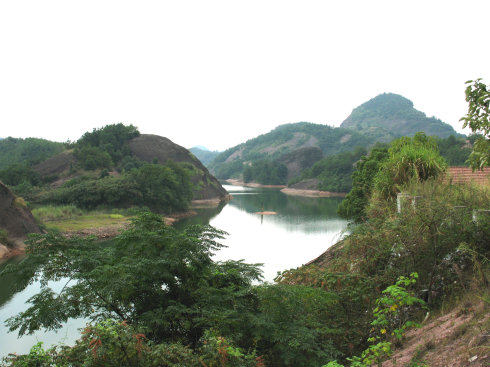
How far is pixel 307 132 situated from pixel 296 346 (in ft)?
479

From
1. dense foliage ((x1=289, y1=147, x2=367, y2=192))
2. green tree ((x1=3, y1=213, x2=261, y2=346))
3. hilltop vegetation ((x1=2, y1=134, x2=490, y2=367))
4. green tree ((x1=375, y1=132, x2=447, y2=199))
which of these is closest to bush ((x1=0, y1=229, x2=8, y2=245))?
hilltop vegetation ((x1=2, y1=134, x2=490, y2=367))

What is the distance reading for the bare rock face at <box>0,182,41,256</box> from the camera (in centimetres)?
2053

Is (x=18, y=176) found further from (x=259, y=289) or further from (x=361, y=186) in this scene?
(x=259, y=289)

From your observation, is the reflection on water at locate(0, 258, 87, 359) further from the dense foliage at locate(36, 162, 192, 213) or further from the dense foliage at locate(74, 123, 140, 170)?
the dense foliage at locate(74, 123, 140, 170)

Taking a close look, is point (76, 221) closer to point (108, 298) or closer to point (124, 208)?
point (124, 208)

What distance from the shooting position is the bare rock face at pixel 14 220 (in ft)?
67.4

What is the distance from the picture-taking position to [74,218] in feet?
97.2

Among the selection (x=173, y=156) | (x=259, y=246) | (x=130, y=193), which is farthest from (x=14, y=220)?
(x=173, y=156)

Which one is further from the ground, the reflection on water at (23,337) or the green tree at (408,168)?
the green tree at (408,168)

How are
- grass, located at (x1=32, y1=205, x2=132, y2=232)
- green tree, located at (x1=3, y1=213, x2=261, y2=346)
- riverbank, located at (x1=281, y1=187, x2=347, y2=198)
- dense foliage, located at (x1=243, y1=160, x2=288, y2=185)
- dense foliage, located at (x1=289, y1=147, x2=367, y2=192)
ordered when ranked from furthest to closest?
1. dense foliage, located at (x1=243, y1=160, x2=288, y2=185)
2. dense foliage, located at (x1=289, y1=147, x2=367, y2=192)
3. riverbank, located at (x1=281, y1=187, x2=347, y2=198)
4. grass, located at (x1=32, y1=205, x2=132, y2=232)
5. green tree, located at (x1=3, y1=213, x2=261, y2=346)

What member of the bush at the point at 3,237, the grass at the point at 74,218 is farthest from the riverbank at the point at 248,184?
the bush at the point at 3,237

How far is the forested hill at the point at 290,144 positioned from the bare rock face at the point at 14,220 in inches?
3811

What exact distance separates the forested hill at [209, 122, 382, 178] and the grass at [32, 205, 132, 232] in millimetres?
86977

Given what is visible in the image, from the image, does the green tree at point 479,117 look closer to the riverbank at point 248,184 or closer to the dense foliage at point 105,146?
the dense foliage at point 105,146
